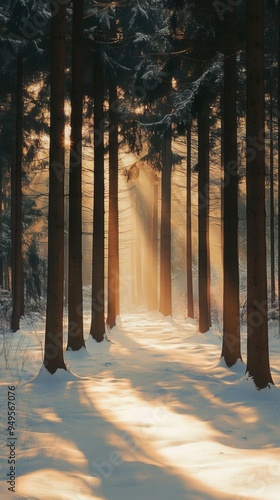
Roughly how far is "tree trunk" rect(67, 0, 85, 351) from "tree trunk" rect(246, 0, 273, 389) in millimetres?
4744

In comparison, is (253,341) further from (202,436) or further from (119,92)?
(119,92)

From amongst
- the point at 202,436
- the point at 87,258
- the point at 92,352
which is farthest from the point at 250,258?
the point at 87,258

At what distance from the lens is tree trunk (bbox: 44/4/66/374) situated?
33.0ft

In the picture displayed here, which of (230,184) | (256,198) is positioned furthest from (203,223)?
(256,198)

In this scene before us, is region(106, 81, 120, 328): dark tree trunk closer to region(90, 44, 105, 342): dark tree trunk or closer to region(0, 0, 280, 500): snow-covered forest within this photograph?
region(0, 0, 280, 500): snow-covered forest

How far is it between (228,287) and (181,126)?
18.5ft

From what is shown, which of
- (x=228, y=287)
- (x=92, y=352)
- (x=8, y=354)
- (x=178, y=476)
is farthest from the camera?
(x=92, y=352)

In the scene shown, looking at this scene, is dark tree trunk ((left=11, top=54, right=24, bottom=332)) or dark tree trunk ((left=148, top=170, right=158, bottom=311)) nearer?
dark tree trunk ((left=11, top=54, right=24, bottom=332))

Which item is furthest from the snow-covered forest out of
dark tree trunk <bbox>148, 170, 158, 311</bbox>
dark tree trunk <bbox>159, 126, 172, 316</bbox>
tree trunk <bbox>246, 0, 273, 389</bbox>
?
dark tree trunk <bbox>148, 170, 158, 311</bbox>

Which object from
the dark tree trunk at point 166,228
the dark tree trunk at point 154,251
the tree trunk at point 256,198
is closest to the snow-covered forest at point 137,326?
the tree trunk at point 256,198

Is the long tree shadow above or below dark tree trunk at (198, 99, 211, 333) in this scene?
below

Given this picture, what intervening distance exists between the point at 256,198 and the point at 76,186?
5.34 meters

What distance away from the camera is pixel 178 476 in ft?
17.5

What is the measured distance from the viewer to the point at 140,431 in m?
6.93
